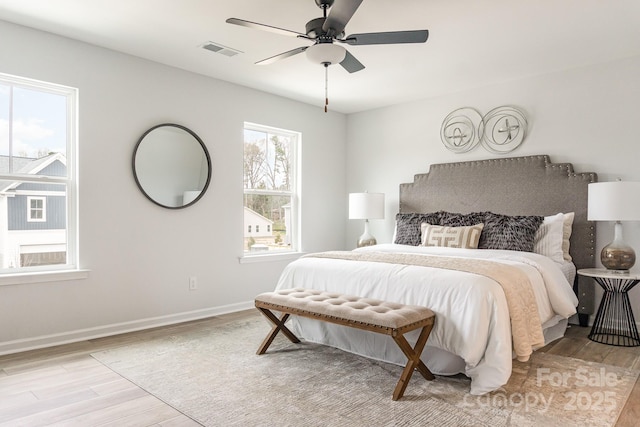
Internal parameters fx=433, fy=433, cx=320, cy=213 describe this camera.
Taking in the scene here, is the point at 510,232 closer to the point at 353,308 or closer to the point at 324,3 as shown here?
the point at 353,308

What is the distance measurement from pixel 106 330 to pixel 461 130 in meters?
4.03

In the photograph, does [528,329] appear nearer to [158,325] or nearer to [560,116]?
[560,116]

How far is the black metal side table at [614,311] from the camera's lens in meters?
3.41

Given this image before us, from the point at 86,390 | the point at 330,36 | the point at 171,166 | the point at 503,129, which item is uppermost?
the point at 330,36

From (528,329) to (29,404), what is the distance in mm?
2862

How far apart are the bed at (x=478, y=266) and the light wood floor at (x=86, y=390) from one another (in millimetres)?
464

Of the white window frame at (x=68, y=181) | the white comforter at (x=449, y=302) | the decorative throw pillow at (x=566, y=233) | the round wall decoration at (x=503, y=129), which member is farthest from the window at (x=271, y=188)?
the decorative throw pillow at (x=566, y=233)

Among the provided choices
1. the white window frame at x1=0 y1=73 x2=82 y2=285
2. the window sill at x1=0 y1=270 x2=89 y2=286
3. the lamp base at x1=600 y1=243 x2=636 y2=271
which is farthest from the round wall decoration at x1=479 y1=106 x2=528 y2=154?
the window sill at x1=0 y1=270 x2=89 y2=286

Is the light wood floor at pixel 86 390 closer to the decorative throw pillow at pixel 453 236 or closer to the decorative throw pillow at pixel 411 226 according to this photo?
the decorative throw pillow at pixel 453 236

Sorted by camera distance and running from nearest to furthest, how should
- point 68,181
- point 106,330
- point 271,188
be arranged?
point 68,181 → point 106,330 → point 271,188

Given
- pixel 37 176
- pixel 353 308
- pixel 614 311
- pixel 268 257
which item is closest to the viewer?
pixel 353 308

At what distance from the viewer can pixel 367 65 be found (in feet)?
13.2

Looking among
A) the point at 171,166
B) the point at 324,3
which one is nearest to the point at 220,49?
the point at 171,166

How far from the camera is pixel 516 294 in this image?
2.64m
